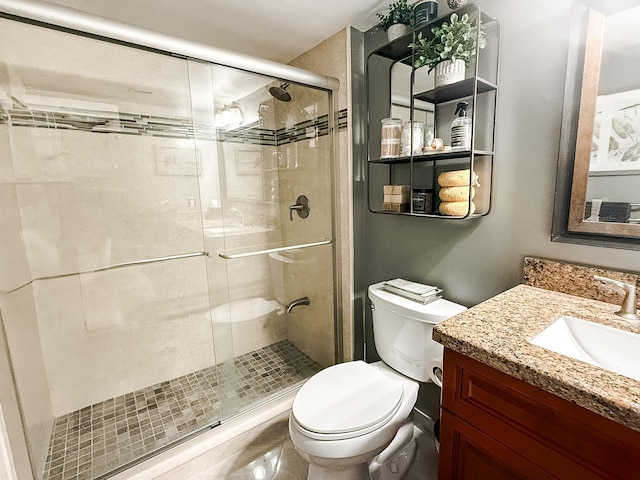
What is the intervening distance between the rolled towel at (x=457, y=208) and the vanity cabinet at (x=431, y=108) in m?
0.02

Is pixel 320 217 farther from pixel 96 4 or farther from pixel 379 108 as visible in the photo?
pixel 96 4

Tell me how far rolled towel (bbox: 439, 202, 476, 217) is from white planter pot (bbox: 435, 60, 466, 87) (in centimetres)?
45

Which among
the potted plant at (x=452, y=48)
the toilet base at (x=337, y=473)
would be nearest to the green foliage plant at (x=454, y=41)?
the potted plant at (x=452, y=48)

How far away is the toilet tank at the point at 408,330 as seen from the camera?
1263mm

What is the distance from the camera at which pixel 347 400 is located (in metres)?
1.20

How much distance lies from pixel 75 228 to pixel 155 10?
115 centimetres

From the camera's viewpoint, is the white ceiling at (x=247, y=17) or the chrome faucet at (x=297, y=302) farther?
the chrome faucet at (x=297, y=302)

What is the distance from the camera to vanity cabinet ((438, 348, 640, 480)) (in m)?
0.61

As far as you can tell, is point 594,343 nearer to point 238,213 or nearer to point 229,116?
point 238,213

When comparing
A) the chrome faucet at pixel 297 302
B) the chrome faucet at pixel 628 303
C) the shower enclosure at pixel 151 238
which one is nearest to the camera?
the chrome faucet at pixel 628 303

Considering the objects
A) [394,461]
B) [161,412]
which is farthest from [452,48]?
[161,412]

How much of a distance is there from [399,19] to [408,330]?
133 cm

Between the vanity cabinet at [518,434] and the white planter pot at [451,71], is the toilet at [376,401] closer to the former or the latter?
the vanity cabinet at [518,434]

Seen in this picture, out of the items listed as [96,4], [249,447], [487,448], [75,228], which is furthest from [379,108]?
[249,447]
